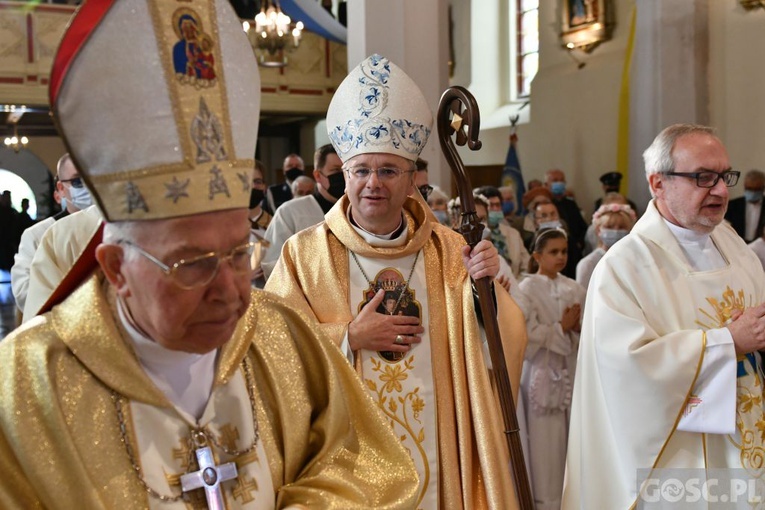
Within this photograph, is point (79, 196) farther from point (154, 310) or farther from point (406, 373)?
point (154, 310)

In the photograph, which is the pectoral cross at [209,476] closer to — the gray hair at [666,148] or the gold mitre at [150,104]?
the gold mitre at [150,104]

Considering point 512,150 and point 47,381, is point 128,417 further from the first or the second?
point 512,150

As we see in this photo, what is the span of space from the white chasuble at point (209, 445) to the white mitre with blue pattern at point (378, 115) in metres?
1.80

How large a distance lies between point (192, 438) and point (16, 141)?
72.9 ft

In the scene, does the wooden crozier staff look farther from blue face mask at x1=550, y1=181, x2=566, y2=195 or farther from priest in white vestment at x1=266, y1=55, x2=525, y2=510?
blue face mask at x1=550, y1=181, x2=566, y2=195

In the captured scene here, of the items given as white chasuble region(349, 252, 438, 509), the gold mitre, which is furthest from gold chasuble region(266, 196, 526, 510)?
the gold mitre

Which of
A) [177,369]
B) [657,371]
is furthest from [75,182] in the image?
[177,369]

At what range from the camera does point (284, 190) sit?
10.2m

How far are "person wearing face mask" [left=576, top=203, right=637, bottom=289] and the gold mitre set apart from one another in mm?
5036

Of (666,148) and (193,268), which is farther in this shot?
(666,148)

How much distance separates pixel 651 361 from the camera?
3.65 m

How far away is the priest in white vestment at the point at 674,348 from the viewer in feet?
11.9

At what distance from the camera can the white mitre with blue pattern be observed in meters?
3.74

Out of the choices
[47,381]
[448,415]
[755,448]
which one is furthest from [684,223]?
[47,381]
